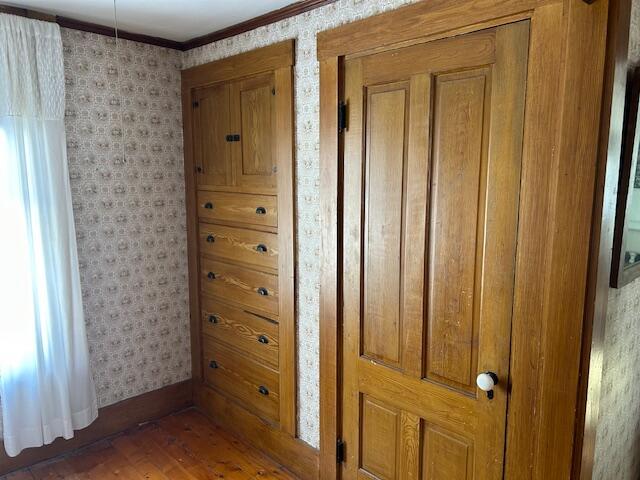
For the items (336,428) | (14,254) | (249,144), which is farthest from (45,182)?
(336,428)

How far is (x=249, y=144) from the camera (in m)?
2.44

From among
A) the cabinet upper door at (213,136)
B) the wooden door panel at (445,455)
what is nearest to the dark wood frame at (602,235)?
the wooden door panel at (445,455)

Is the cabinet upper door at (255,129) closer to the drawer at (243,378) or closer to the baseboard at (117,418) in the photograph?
the drawer at (243,378)

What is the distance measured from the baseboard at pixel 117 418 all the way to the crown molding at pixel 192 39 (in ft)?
6.89

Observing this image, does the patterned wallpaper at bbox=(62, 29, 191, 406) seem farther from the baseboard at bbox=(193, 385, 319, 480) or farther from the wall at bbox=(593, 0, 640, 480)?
the wall at bbox=(593, 0, 640, 480)

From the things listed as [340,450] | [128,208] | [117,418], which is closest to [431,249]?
[340,450]

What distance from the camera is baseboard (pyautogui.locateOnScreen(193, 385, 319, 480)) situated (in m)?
2.33

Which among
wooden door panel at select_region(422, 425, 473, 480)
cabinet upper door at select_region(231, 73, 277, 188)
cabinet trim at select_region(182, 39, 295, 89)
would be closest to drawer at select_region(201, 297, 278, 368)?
cabinet upper door at select_region(231, 73, 277, 188)

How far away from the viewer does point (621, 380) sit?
170 cm

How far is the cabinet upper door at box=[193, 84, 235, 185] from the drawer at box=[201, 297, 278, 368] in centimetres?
75

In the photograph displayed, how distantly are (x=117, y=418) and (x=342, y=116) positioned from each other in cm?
220

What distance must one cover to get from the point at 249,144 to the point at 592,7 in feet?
5.32

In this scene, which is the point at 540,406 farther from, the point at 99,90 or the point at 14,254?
the point at 99,90

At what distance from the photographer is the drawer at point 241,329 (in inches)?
97.7
